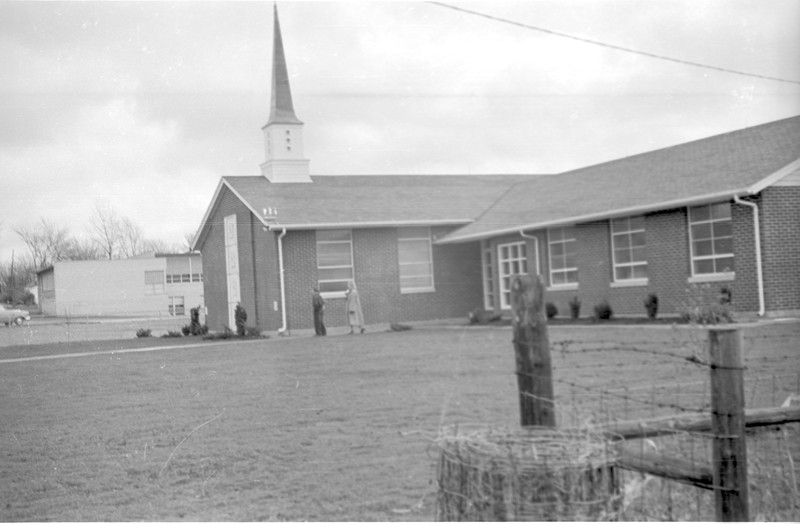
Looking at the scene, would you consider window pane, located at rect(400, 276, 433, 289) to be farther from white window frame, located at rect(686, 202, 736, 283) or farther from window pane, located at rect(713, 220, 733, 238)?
window pane, located at rect(713, 220, 733, 238)

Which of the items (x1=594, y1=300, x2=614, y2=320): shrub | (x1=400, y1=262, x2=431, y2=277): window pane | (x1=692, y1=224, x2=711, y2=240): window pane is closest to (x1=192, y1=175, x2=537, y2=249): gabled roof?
(x1=400, y1=262, x2=431, y2=277): window pane

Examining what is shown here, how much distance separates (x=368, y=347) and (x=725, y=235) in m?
7.22

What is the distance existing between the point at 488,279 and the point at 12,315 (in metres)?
5.18

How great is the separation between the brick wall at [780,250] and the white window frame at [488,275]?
20.1ft

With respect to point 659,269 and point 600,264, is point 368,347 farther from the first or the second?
point 659,269

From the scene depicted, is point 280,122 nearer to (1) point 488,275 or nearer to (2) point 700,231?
(1) point 488,275

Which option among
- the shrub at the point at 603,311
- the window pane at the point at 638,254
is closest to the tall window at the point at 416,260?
the shrub at the point at 603,311

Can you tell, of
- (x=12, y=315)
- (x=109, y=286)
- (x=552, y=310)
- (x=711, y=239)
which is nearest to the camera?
(x=109, y=286)

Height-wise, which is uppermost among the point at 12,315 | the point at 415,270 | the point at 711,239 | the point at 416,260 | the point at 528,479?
the point at 711,239

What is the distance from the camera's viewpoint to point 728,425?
13.4 ft

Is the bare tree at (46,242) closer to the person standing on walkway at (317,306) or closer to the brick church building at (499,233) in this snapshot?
the brick church building at (499,233)

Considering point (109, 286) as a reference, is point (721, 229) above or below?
above

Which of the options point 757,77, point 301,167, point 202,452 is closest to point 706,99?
point 757,77

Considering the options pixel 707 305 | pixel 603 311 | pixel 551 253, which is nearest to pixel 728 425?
pixel 603 311
